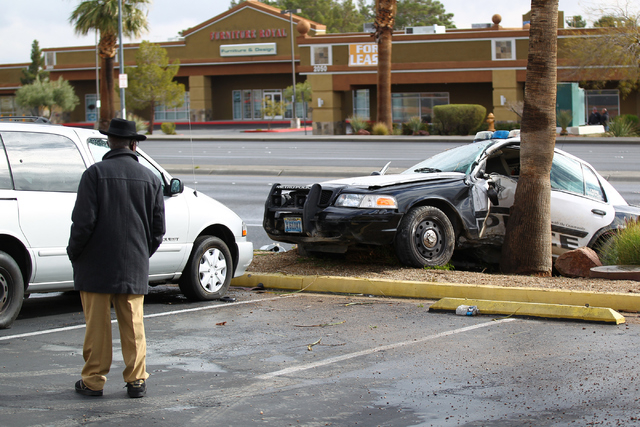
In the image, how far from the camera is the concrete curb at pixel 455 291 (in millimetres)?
7484

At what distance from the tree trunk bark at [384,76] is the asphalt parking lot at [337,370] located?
102 feet

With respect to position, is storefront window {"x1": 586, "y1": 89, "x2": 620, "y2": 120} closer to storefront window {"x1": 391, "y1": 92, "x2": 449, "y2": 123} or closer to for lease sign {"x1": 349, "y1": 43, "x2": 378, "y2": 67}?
storefront window {"x1": 391, "y1": 92, "x2": 449, "y2": 123}

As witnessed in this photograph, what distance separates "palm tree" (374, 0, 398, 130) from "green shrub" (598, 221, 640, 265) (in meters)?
29.2

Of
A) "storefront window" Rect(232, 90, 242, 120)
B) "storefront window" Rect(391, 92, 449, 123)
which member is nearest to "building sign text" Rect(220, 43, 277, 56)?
"storefront window" Rect(232, 90, 242, 120)

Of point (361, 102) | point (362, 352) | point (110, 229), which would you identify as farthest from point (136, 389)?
point (361, 102)

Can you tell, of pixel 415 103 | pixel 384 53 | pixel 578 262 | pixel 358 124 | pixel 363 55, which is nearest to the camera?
pixel 578 262

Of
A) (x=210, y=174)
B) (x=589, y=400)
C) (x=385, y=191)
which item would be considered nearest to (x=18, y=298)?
(x=385, y=191)

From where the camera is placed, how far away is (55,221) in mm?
7309

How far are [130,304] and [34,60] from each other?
64780mm

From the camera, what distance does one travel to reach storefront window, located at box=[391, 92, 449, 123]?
46.6m

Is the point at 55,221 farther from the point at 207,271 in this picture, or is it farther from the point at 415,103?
the point at 415,103

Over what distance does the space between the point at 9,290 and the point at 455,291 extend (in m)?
4.37

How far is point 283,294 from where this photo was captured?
350 inches

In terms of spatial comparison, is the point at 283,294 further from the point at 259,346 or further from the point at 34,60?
the point at 34,60
